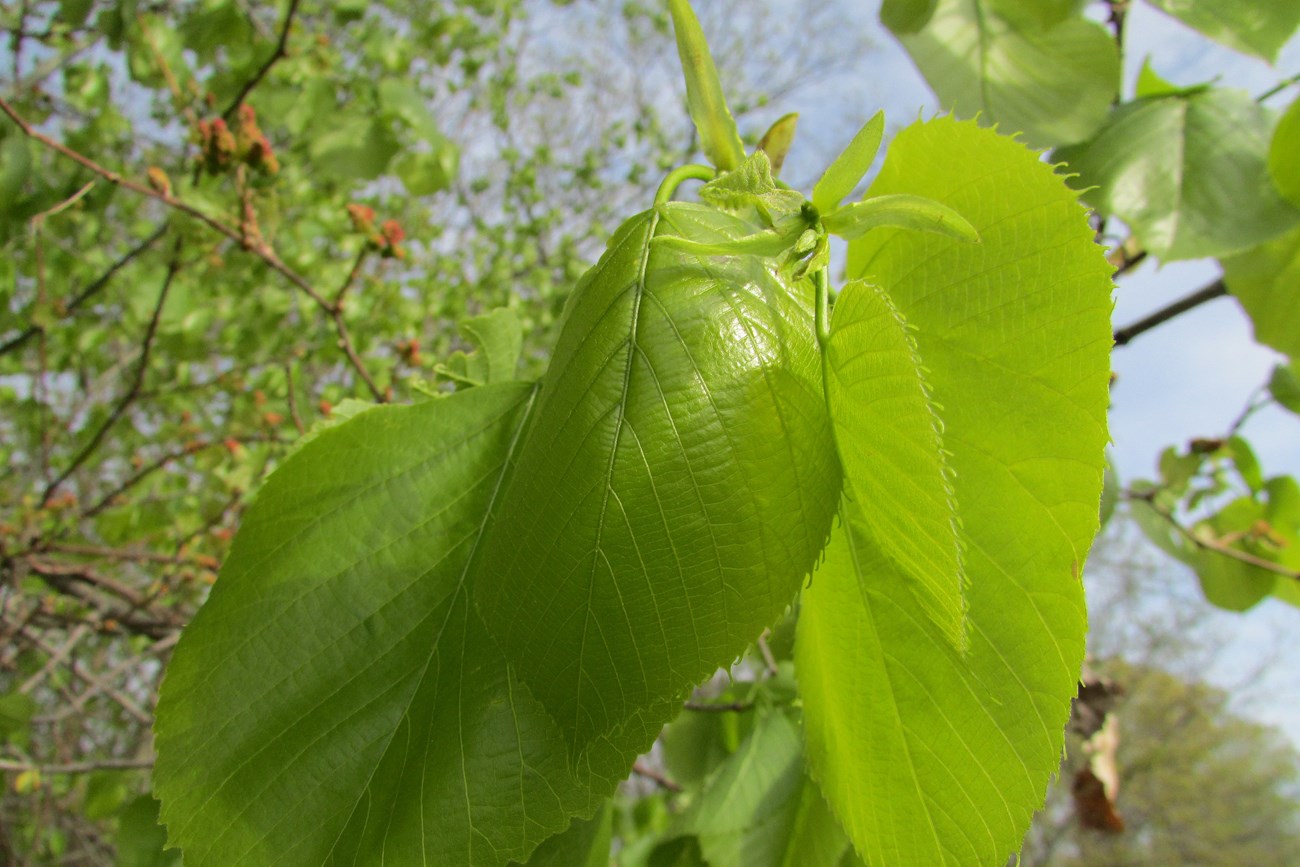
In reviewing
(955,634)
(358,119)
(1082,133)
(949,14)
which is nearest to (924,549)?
(955,634)

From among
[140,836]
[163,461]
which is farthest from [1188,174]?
[163,461]

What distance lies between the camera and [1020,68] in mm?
888

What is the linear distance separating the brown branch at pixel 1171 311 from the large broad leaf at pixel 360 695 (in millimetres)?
925

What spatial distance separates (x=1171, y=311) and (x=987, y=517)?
923mm

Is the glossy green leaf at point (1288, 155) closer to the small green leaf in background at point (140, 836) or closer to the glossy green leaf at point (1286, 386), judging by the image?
the glossy green leaf at point (1286, 386)

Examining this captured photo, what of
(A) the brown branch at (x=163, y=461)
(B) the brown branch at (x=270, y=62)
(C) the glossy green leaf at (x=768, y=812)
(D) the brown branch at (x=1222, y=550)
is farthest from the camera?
(A) the brown branch at (x=163, y=461)

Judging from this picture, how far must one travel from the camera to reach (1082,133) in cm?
83

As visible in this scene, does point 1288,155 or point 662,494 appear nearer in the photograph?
point 662,494

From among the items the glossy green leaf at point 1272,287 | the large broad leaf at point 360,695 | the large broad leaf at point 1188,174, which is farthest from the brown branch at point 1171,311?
the large broad leaf at point 360,695

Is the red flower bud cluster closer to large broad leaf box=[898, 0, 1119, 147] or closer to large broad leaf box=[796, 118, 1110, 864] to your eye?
large broad leaf box=[898, 0, 1119, 147]

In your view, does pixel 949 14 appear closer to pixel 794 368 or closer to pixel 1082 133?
pixel 1082 133

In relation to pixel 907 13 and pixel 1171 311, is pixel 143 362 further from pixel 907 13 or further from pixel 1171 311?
pixel 1171 311

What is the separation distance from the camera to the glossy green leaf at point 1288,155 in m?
0.81

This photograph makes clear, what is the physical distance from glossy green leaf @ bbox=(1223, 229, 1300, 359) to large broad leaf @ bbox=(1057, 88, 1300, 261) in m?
0.18
